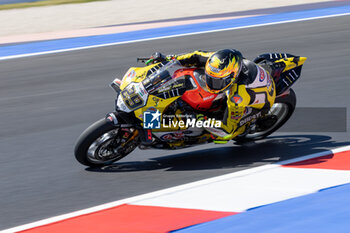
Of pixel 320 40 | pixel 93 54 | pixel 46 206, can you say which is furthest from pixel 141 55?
pixel 46 206

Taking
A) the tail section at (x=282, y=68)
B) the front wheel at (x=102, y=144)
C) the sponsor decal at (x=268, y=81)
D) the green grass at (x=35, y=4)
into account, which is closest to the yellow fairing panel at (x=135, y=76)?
the front wheel at (x=102, y=144)

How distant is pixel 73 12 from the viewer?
20.2 m

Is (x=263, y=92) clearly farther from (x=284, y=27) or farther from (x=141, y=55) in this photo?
(x=284, y=27)

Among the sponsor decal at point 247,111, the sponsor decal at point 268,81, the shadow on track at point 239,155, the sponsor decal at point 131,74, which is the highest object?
the sponsor decal at point 131,74

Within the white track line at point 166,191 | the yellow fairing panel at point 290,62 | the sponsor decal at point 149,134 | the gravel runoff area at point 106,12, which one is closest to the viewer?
the white track line at point 166,191

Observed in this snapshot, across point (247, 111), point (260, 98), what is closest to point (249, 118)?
point (247, 111)

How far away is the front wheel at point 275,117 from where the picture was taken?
780cm

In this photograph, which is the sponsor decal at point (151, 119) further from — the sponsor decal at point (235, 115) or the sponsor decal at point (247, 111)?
the sponsor decal at point (247, 111)

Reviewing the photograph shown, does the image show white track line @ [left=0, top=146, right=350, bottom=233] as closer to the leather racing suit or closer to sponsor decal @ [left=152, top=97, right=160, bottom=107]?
the leather racing suit

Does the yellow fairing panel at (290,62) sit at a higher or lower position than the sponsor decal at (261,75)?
higher

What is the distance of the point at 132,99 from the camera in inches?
268

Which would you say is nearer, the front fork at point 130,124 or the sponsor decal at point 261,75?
the front fork at point 130,124

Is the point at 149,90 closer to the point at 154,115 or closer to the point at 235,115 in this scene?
the point at 154,115

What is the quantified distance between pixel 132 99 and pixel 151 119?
293 mm
